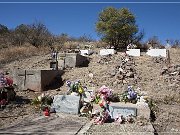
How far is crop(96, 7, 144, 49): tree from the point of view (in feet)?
103

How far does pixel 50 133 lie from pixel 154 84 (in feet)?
29.3

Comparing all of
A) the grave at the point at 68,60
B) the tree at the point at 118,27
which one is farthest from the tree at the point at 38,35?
the grave at the point at 68,60

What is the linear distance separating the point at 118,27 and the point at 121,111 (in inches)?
893

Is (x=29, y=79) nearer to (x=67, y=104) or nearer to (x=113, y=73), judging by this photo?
(x=67, y=104)

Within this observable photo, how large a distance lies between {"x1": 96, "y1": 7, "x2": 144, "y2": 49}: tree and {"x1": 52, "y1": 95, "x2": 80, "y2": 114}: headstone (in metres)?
21.0

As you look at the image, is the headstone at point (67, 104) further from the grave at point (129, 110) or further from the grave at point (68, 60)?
the grave at point (68, 60)

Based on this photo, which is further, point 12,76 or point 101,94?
point 12,76

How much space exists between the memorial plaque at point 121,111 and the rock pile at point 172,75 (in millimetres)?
6068

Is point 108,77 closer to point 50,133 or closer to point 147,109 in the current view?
point 147,109

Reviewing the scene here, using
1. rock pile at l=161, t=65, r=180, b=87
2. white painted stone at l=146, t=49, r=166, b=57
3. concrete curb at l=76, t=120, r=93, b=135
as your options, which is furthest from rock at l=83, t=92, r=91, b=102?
white painted stone at l=146, t=49, r=166, b=57

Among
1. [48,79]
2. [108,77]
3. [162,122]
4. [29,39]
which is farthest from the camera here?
[29,39]

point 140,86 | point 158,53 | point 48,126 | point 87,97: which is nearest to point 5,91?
point 87,97

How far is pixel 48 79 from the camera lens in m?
14.9

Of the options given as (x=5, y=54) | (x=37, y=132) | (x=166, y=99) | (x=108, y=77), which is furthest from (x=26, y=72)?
(x=5, y=54)
